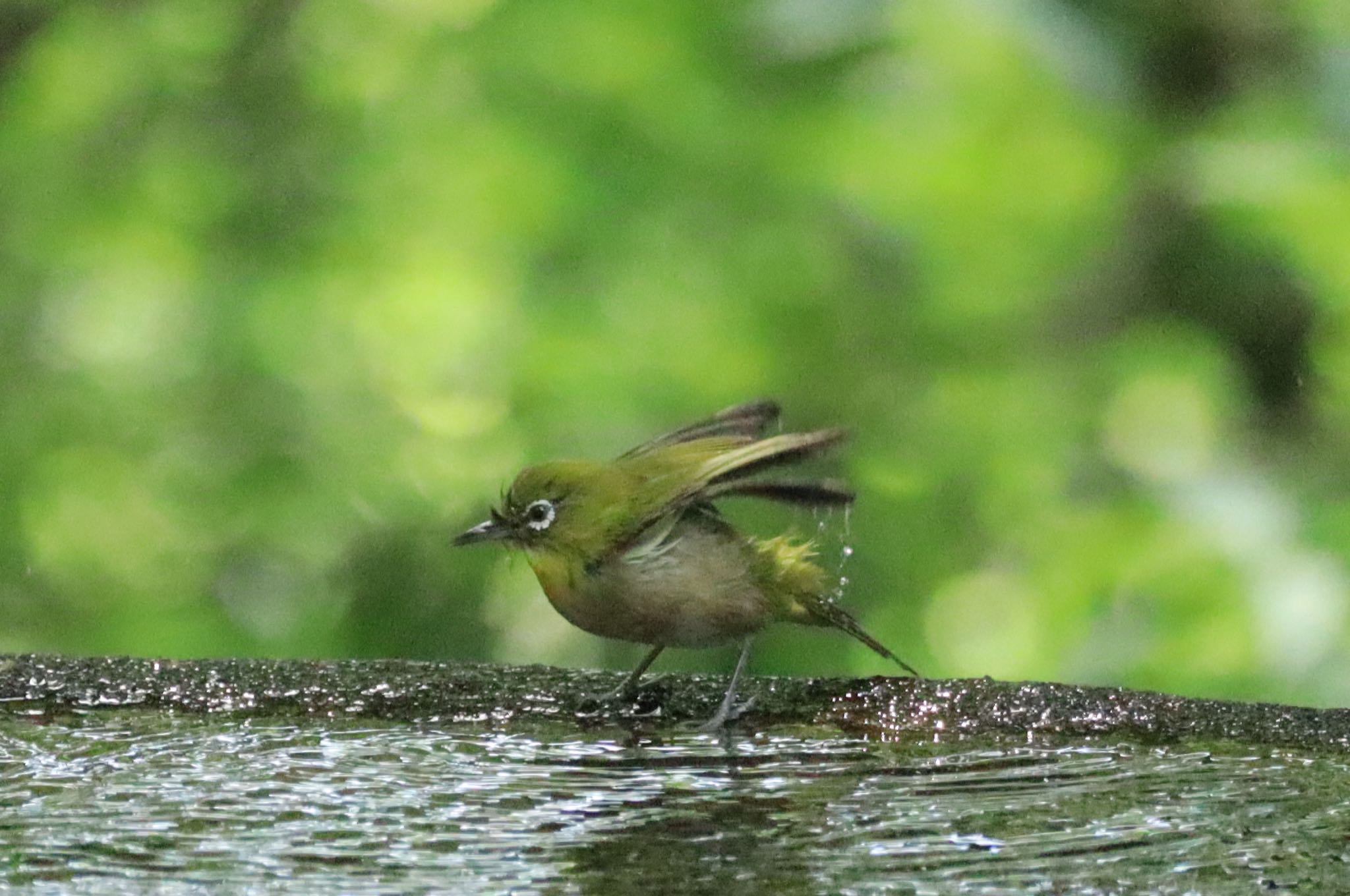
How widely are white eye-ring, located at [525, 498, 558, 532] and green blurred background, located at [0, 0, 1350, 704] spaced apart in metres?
1.18

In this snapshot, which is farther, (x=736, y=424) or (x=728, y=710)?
(x=736, y=424)

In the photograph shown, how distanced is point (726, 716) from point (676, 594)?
0.55 metres

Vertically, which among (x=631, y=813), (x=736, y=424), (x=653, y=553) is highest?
(x=736, y=424)

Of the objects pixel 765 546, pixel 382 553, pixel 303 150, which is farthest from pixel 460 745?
pixel 303 150

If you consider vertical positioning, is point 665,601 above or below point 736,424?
below

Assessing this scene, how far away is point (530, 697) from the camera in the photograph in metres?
3.31

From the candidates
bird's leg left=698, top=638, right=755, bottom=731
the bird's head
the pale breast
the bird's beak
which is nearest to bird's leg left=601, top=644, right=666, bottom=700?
bird's leg left=698, top=638, right=755, bottom=731

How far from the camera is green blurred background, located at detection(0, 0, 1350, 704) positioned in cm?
507

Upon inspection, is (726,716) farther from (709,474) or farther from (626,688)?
(709,474)

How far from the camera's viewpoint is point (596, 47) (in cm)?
555

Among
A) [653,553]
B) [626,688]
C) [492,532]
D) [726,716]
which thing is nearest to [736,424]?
[653,553]

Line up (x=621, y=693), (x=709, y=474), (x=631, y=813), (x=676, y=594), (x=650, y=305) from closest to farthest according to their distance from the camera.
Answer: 1. (x=631, y=813)
2. (x=621, y=693)
3. (x=709, y=474)
4. (x=676, y=594)
5. (x=650, y=305)

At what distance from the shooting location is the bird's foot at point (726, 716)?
3.19 m

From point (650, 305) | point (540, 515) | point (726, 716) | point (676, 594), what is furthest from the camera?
point (650, 305)
